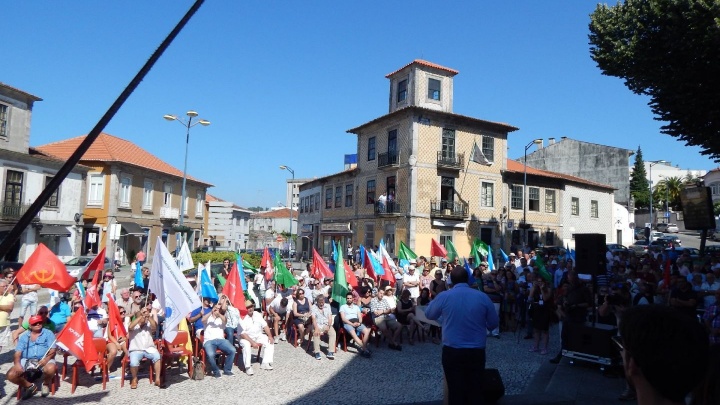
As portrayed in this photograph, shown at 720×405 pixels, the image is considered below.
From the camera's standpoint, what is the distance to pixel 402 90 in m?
34.0

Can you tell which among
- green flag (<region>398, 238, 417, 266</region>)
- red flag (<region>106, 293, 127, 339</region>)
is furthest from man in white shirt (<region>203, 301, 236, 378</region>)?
green flag (<region>398, 238, 417, 266</region>)

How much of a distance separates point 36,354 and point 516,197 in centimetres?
3210

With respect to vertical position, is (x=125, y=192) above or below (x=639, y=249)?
above

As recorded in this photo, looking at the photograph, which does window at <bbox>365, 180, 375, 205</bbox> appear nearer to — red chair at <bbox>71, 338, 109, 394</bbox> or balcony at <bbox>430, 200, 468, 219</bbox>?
balcony at <bbox>430, 200, 468, 219</bbox>

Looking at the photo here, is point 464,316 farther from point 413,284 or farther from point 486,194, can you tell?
point 486,194

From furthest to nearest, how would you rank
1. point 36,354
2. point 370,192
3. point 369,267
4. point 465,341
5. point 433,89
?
point 370,192, point 433,89, point 369,267, point 36,354, point 465,341

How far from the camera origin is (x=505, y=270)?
14078 millimetres

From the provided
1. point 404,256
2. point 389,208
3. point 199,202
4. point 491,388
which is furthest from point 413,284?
point 199,202

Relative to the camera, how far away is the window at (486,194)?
3341 centimetres

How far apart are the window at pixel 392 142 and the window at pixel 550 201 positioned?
12.6 meters

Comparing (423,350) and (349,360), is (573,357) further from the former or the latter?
(349,360)

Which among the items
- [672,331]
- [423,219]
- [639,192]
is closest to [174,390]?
[672,331]

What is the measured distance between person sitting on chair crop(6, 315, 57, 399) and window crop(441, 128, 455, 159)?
26997mm

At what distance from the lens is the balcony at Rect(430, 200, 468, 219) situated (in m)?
31.1
